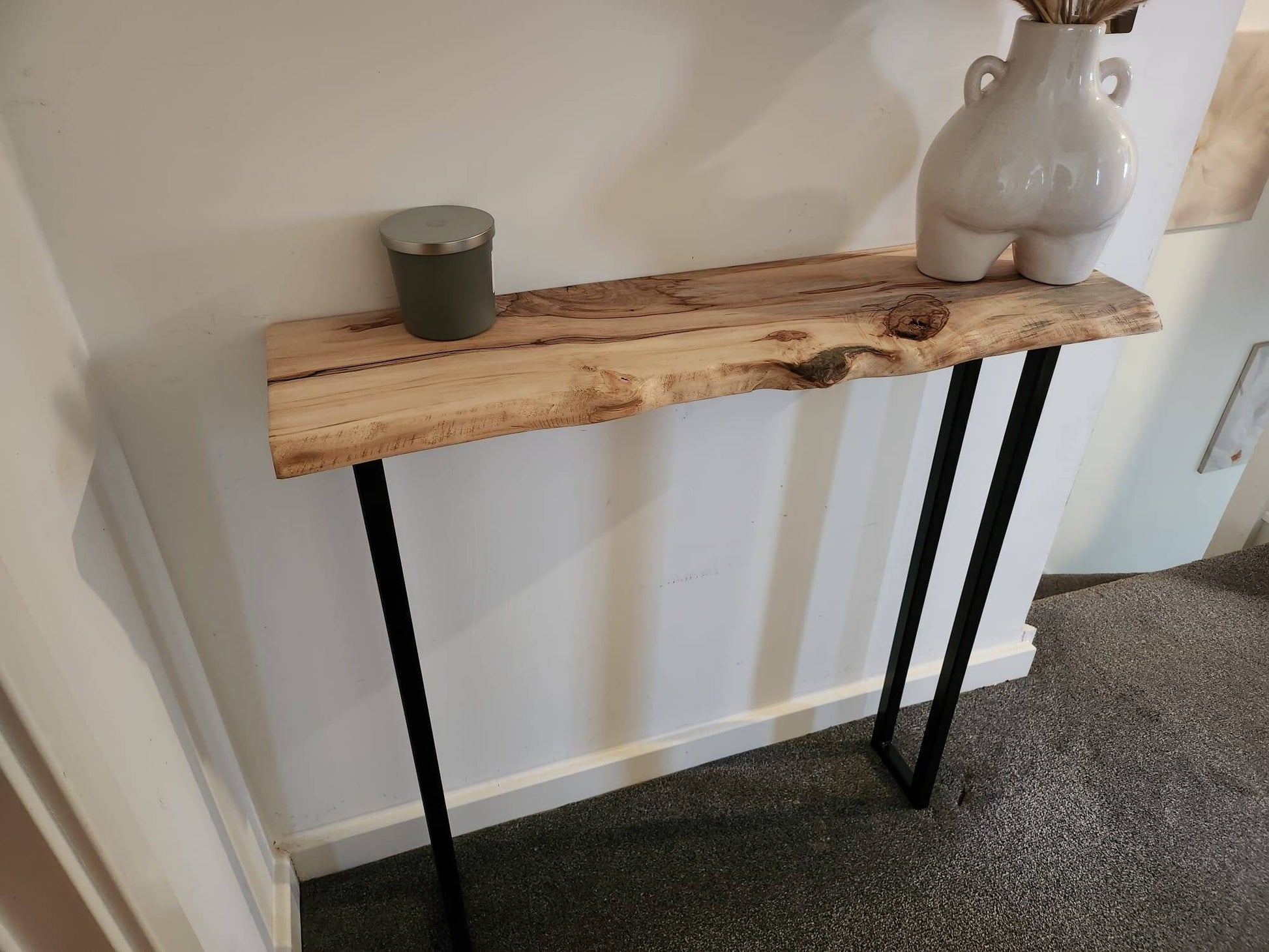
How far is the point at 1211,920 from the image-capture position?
125 cm

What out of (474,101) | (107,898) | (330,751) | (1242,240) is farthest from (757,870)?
(1242,240)

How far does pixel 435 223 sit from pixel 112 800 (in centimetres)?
53

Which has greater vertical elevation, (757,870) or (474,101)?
(474,101)

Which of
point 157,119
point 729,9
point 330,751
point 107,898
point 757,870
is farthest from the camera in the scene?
point 757,870

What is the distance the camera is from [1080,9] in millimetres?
829

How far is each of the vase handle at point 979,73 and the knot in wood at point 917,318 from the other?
211 millimetres

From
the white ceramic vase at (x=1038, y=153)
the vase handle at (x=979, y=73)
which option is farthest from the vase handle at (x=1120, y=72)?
the vase handle at (x=979, y=73)

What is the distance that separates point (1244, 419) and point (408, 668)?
198 cm

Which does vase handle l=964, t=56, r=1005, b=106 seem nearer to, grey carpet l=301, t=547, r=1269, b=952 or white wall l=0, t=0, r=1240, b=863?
white wall l=0, t=0, r=1240, b=863

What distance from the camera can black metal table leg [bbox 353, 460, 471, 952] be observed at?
791 mm

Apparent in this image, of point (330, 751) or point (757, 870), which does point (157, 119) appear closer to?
point (330, 751)

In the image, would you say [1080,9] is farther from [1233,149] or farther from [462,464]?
[1233,149]

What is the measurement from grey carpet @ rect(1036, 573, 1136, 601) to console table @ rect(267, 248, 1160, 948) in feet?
→ 3.54

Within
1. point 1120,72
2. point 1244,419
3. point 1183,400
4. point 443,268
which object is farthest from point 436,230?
point 1244,419
